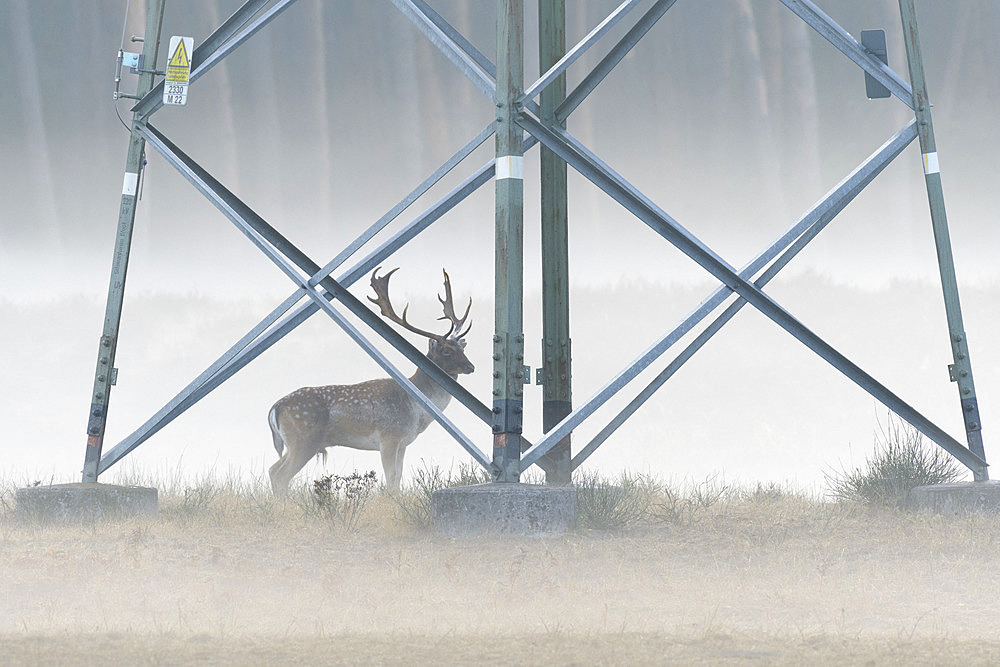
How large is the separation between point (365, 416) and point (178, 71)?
4740 millimetres

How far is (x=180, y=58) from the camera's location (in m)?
10.5

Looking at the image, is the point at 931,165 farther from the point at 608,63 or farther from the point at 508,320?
the point at 508,320

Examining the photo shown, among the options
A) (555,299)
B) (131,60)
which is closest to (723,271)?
(555,299)

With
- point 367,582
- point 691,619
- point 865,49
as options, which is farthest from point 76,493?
point 865,49

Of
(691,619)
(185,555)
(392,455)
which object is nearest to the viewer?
(691,619)

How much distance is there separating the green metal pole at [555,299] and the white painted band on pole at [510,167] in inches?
80.3

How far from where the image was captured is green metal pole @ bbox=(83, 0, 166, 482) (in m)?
10.6

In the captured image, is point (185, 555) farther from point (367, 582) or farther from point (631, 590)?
point (631, 590)

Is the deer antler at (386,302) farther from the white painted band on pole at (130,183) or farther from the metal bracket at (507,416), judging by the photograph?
the metal bracket at (507,416)

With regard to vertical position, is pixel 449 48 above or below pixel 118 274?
above

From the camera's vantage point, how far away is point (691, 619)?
6.15 metres

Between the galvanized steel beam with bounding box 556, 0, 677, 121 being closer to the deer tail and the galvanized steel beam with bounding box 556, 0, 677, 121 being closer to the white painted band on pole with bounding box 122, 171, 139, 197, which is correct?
the white painted band on pole with bounding box 122, 171, 139, 197

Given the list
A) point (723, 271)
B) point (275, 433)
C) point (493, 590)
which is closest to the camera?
point (493, 590)

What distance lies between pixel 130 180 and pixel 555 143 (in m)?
4.18
